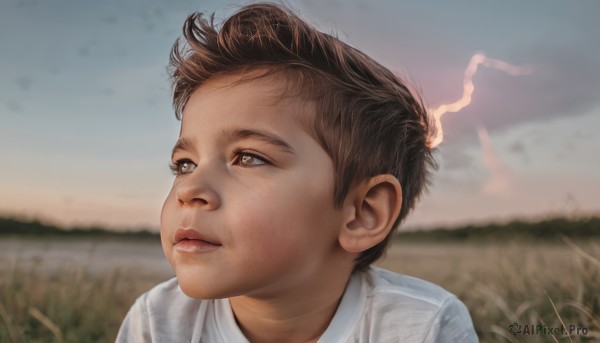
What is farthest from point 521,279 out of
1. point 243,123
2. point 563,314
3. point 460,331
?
point 243,123

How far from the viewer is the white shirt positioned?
239 centimetres

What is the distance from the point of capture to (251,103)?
6.96 feet

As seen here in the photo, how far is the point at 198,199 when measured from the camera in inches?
78.5

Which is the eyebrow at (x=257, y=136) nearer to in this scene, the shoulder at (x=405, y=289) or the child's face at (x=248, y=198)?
the child's face at (x=248, y=198)

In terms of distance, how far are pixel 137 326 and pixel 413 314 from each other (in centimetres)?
99

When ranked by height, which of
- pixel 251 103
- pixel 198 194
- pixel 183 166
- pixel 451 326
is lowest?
pixel 451 326

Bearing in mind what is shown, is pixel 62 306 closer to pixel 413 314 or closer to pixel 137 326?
pixel 137 326

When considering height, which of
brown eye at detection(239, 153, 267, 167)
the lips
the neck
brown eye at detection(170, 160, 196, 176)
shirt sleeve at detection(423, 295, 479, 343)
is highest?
brown eye at detection(170, 160, 196, 176)

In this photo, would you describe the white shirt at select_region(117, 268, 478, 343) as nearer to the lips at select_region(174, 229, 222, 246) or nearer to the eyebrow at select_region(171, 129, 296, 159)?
the lips at select_region(174, 229, 222, 246)

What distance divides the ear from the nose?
0.49 m

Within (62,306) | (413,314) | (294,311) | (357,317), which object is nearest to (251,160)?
(294,311)

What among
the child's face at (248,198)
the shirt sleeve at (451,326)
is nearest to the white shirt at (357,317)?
the shirt sleeve at (451,326)

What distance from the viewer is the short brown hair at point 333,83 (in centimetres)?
226

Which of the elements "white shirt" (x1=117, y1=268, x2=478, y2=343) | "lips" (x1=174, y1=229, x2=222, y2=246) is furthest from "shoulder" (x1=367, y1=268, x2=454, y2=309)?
"lips" (x1=174, y1=229, x2=222, y2=246)
